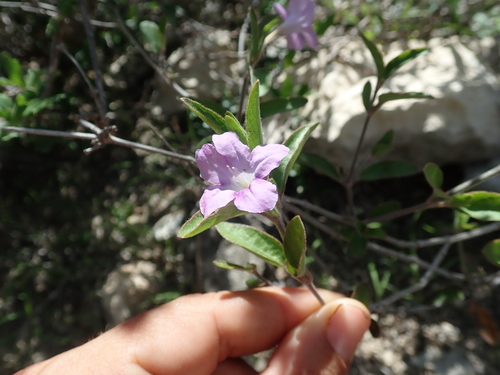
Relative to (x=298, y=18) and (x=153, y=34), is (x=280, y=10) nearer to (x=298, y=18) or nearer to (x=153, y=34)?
(x=298, y=18)

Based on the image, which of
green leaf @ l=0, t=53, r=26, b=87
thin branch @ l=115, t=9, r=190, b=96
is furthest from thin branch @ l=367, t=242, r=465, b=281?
green leaf @ l=0, t=53, r=26, b=87

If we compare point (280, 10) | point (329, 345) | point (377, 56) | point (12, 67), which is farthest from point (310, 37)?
point (12, 67)

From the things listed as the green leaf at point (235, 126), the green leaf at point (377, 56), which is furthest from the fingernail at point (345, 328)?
the green leaf at point (377, 56)

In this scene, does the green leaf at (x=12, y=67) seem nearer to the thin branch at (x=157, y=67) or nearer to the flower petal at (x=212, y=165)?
the thin branch at (x=157, y=67)

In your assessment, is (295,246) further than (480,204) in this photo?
No

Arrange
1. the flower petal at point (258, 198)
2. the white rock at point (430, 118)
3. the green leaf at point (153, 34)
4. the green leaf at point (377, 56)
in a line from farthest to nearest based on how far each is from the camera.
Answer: the white rock at point (430, 118), the green leaf at point (153, 34), the green leaf at point (377, 56), the flower petal at point (258, 198)

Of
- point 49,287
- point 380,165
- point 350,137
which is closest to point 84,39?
point 49,287

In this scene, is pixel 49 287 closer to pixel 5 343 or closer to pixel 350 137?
pixel 5 343
